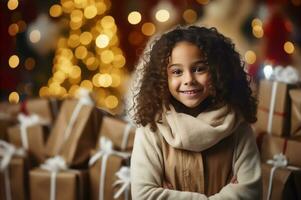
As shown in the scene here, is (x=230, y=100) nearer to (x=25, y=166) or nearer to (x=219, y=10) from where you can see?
(x=25, y=166)

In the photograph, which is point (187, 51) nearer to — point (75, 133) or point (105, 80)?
point (75, 133)

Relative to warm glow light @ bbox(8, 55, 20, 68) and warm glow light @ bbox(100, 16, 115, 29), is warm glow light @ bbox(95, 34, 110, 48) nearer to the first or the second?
warm glow light @ bbox(100, 16, 115, 29)

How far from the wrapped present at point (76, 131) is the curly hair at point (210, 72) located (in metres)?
0.57

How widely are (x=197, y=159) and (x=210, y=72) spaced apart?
0.17 m

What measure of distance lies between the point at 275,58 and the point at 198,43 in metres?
1.35

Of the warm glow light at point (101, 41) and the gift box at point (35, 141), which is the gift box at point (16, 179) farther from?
the warm glow light at point (101, 41)

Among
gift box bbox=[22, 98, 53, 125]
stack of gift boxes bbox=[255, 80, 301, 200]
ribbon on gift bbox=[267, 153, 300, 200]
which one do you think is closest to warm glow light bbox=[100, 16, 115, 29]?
gift box bbox=[22, 98, 53, 125]

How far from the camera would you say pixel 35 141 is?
1.63 meters

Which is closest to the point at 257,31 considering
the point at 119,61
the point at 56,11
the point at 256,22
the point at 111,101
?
the point at 256,22

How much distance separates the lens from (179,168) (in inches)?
36.2

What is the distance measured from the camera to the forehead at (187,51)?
90cm

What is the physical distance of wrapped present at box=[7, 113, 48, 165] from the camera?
1618 millimetres

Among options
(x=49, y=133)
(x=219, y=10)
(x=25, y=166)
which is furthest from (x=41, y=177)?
(x=219, y=10)

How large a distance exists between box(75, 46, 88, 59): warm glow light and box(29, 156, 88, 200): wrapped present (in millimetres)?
935
